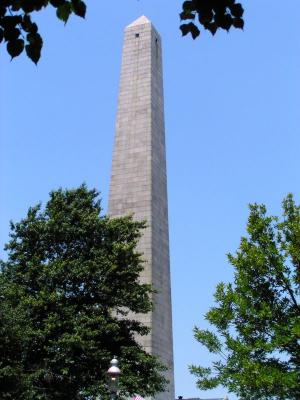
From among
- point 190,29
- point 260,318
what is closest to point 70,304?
point 260,318

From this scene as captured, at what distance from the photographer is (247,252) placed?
2177 centimetres

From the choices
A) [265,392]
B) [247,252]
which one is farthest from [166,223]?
[265,392]

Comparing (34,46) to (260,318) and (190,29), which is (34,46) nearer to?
(190,29)

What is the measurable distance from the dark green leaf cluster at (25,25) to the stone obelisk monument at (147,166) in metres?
29.3

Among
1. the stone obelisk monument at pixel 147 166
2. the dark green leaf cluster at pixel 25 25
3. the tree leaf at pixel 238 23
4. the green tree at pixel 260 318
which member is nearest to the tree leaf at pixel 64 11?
the dark green leaf cluster at pixel 25 25

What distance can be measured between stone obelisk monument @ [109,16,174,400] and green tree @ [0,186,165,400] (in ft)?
21.0

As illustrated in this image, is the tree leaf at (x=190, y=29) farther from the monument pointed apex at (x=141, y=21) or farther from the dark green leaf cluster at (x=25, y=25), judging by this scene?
the monument pointed apex at (x=141, y=21)

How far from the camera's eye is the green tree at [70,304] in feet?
81.5

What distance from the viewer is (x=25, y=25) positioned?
218 inches

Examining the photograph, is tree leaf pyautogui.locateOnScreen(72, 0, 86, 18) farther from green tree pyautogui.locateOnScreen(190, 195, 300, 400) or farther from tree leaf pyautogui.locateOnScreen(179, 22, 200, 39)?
green tree pyautogui.locateOnScreen(190, 195, 300, 400)

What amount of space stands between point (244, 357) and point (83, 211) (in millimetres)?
11741

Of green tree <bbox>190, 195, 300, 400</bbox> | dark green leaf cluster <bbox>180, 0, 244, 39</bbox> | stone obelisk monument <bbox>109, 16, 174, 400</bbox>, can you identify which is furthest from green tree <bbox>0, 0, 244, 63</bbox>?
stone obelisk monument <bbox>109, 16, 174, 400</bbox>

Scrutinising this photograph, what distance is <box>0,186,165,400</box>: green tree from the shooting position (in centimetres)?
2483

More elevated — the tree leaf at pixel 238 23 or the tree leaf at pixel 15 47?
the tree leaf at pixel 238 23
